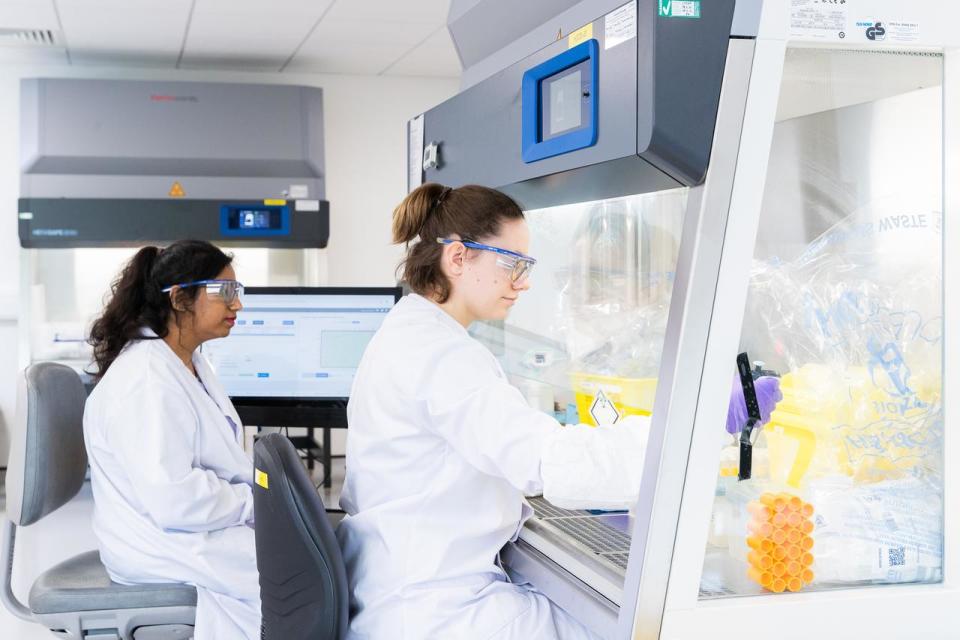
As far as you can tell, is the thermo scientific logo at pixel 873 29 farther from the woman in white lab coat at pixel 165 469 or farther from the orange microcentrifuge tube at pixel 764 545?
the woman in white lab coat at pixel 165 469

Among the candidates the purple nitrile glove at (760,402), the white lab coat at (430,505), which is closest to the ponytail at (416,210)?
the white lab coat at (430,505)

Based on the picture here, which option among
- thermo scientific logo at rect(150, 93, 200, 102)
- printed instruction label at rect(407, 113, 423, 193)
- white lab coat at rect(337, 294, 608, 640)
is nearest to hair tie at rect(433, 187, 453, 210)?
white lab coat at rect(337, 294, 608, 640)

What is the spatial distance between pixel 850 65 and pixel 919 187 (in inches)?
7.0

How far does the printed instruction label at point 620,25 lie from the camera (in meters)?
1.09

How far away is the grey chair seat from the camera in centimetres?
204

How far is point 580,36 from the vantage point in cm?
122

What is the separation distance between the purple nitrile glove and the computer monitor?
170cm

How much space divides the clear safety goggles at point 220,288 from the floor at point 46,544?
1.30 meters

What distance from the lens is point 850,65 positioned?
123 centimetres

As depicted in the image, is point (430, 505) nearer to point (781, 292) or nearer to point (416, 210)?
point (416, 210)

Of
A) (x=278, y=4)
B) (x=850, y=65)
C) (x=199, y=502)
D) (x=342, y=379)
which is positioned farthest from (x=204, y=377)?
(x=278, y=4)

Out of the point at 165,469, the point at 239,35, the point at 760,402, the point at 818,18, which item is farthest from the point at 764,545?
the point at 239,35

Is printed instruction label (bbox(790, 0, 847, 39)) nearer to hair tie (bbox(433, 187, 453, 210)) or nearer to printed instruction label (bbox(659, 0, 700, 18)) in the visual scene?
printed instruction label (bbox(659, 0, 700, 18))

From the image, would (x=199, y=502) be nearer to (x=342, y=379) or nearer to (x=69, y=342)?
(x=342, y=379)
